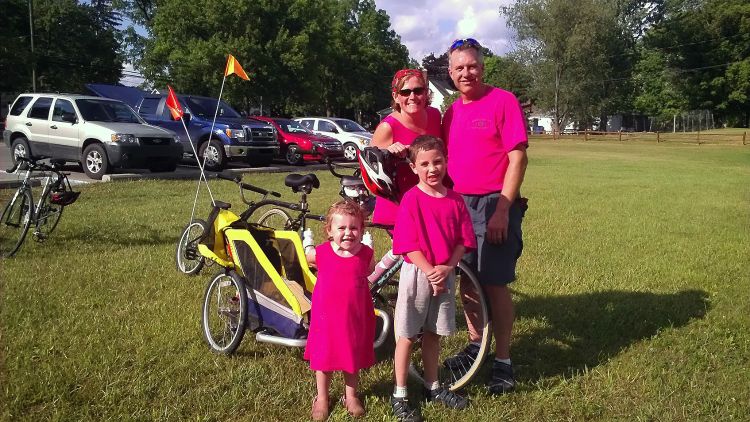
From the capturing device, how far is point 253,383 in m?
3.57

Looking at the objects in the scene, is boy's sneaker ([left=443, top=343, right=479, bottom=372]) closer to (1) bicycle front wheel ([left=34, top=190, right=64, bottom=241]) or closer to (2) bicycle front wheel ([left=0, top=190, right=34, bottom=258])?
(2) bicycle front wheel ([left=0, top=190, right=34, bottom=258])

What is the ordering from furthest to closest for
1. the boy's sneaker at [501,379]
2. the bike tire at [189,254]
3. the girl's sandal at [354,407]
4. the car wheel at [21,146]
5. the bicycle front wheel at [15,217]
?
the car wheel at [21,146]
the bicycle front wheel at [15,217]
the bike tire at [189,254]
the boy's sneaker at [501,379]
the girl's sandal at [354,407]

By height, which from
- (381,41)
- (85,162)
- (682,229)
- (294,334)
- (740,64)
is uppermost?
(381,41)

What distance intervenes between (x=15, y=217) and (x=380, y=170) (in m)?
5.06

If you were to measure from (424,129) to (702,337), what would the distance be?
2.65 metres

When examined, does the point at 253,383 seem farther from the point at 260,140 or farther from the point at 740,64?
the point at 740,64

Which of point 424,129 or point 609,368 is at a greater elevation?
point 424,129

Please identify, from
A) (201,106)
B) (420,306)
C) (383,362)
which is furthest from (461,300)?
(201,106)

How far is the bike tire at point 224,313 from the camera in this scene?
153 inches

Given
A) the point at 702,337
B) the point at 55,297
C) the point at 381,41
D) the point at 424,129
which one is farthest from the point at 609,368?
the point at 381,41

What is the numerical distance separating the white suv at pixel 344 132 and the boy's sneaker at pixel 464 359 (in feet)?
57.6

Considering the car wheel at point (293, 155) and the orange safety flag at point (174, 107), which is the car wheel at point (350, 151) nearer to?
the car wheel at point (293, 155)

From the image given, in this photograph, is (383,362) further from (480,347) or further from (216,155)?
(216,155)

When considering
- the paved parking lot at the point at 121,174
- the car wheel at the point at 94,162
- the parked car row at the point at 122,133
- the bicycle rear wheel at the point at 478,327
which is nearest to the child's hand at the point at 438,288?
the bicycle rear wheel at the point at 478,327
